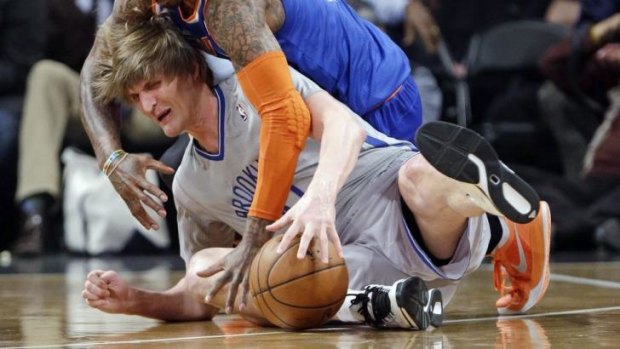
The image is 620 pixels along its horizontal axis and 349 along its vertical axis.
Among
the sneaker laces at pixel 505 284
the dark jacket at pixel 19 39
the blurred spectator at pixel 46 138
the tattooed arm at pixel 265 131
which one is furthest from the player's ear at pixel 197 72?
the dark jacket at pixel 19 39

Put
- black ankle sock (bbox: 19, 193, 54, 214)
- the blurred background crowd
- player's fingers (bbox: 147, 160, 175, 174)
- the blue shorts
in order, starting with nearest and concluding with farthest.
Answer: player's fingers (bbox: 147, 160, 175, 174) < the blue shorts < the blurred background crowd < black ankle sock (bbox: 19, 193, 54, 214)

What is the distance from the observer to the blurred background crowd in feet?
21.7

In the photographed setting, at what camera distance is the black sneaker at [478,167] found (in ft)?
9.50

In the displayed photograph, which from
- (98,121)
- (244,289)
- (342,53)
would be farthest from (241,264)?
(342,53)

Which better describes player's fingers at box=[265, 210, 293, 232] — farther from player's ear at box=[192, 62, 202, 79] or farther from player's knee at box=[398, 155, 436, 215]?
player's ear at box=[192, 62, 202, 79]

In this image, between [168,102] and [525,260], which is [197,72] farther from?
[525,260]

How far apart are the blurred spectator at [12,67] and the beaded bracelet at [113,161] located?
354cm

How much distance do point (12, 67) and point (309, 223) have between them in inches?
185

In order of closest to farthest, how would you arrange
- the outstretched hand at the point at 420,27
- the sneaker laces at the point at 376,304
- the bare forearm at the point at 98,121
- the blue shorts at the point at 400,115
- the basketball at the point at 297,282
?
the basketball at the point at 297,282
the sneaker laces at the point at 376,304
the bare forearm at the point at 98,121
the blue shorts at the point at 400,115
the outstretched hand at the point at 420,27

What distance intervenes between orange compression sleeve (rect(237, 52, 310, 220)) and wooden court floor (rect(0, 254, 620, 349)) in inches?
13.4

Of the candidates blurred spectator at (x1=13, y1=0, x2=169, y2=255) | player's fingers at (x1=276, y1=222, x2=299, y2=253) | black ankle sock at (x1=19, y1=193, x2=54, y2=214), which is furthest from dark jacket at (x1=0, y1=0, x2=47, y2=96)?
Answer: player's fingers at (x1=276, y1=222, x2=299, y2=253)

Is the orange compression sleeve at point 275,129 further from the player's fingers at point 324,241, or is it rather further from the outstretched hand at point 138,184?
the outstretched hand at point 138,184

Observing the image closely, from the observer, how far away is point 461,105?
24.7 feet

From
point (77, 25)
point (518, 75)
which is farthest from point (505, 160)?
point (77, 25)
